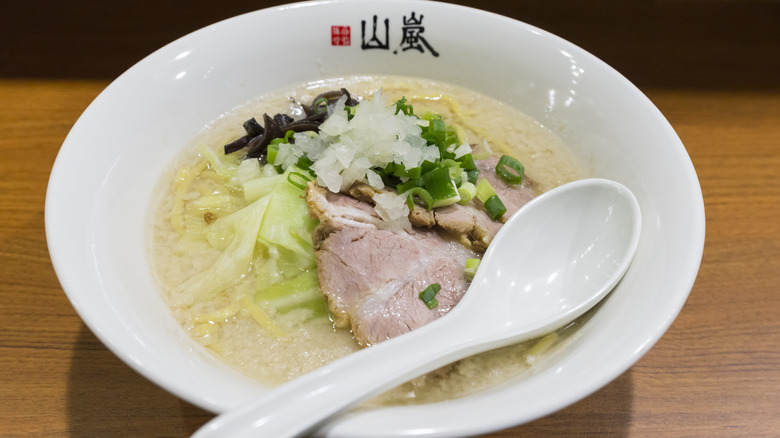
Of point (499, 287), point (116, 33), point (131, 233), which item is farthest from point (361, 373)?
point (116, 33)

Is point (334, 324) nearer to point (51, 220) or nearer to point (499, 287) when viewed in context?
point (499, 287)

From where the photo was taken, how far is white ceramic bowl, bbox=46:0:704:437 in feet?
3.41

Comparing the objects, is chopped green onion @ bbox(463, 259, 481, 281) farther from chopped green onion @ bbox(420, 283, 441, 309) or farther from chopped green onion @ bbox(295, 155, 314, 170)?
chopped green onion @ bbox(295, 155, 314, 170)

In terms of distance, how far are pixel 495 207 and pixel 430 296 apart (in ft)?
1.29

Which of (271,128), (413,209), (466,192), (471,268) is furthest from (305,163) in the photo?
(471,268)

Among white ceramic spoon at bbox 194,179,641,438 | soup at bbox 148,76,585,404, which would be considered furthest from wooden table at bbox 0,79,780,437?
white ceramic spoon at bbox 194,179,641,438

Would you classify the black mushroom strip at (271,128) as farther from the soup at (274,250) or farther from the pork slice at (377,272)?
the pork slice at (377,272)

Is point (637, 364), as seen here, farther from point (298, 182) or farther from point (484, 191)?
point (298, 182)

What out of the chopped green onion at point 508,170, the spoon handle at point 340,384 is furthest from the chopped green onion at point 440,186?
the spoon handle at point 340,384

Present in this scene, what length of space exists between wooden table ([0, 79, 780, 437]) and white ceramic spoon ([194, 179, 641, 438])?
15.1 inches

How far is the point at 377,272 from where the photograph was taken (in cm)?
146

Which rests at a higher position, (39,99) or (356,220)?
(356,220)

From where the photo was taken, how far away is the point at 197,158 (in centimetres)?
195

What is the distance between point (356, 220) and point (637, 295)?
78 cm
